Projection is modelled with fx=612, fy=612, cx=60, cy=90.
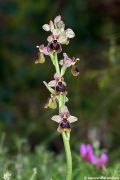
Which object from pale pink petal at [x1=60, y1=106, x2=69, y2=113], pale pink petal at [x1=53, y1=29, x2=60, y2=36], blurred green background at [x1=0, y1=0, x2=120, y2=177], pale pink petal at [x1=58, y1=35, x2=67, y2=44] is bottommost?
pale pink petal at [x1=60, y1=106, x2=69, y2=113]

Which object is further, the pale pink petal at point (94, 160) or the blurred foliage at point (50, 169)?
the pale pink petal at point (94, 160)

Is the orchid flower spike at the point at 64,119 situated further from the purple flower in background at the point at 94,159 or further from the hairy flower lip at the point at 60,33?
the purple flower in background at the point at 94,159

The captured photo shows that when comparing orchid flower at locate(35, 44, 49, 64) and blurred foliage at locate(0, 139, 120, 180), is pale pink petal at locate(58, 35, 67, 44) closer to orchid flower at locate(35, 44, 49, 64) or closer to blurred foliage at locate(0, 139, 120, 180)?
orchid flower at locate(35, 44, 49, 64)

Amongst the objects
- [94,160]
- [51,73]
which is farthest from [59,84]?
[51,73]

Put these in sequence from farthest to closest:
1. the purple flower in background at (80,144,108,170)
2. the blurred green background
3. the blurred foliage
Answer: the blurred green background → the purple flower in background at (80,144,108,170) → the blurred foliage

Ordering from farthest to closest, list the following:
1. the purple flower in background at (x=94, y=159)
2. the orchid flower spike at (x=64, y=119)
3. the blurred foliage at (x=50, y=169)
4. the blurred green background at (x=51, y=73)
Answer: the blurred green background at (x=51, y=73)
the purple flower in background at (x=94, y=159)
the blurred foliage at (x=50, y=169)
the orchid flower spike at (x=64, y=119)

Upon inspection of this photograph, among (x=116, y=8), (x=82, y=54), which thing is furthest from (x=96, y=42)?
(x=116, y=8)

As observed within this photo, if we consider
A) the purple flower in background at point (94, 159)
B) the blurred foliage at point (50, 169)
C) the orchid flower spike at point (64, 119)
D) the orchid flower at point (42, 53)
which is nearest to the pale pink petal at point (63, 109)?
the orchid flower spike at point (64, 119)

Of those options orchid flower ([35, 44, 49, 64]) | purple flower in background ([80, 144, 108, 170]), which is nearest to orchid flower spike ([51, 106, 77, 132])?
orchid flower ([35, 44, 49, 64])
